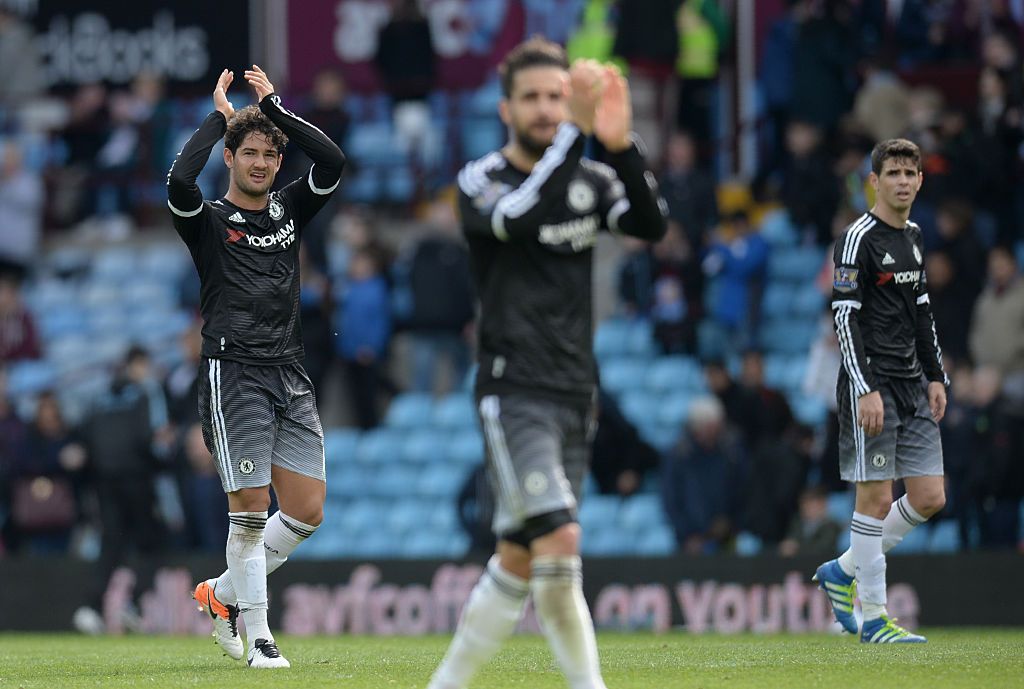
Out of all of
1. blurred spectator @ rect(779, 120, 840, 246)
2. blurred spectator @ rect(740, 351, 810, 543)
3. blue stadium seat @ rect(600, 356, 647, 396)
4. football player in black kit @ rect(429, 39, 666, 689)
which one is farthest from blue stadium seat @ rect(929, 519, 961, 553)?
football player in black kit @ rect(429, 39, 666, 689)

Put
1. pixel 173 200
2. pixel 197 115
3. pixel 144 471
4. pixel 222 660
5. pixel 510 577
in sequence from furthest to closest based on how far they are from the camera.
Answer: pixel 197 115, pixel 144 471, pixel 222 660, pixel 173 200, pixel 510 577

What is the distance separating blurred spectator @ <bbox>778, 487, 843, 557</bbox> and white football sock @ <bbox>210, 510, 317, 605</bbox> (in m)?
5.94

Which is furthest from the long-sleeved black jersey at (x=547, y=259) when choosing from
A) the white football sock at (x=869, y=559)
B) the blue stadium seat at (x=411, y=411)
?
the blue stadium seat at (x=411, y=411)

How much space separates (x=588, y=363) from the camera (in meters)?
6.95

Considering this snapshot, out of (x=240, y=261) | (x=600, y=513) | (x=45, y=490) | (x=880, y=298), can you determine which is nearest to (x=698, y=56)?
(x=600, y=513)

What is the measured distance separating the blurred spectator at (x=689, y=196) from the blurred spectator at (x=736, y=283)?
18 cm

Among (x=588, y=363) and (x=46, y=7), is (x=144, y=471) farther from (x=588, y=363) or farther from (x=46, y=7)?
(x=588, y=363)

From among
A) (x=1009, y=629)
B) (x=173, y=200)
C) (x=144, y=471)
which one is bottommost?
(x=1009, y=629)

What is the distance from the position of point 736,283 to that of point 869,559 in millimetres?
7071

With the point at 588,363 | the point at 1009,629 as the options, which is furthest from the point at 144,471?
the point at 588,363

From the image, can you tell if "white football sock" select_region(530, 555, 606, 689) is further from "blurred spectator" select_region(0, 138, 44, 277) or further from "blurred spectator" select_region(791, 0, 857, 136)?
"blurred spectator" select_region(0, 138, 44, 277)

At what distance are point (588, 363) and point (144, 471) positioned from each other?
10.8 metres

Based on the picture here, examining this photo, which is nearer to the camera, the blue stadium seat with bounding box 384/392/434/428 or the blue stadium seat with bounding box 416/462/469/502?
the blue stadium seat with bounding box 416/462/469/502

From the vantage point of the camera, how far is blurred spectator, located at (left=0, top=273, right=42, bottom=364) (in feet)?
67.7
